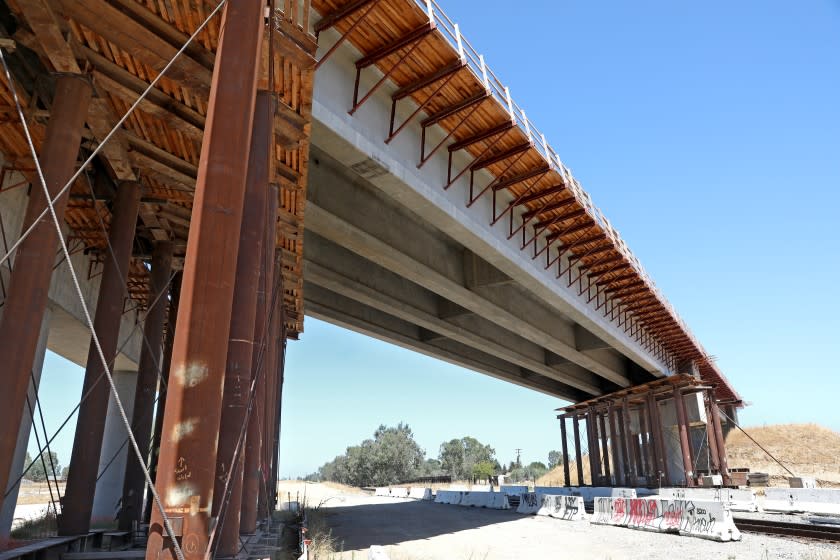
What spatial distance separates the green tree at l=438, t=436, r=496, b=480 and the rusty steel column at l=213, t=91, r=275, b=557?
141m

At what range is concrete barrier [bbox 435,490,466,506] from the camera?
36.3 metres

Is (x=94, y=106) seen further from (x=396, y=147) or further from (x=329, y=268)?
(x=329, y=268)

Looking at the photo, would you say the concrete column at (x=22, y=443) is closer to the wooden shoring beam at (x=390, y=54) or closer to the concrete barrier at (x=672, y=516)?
the wooden shoring beam at (x=390, y=54)

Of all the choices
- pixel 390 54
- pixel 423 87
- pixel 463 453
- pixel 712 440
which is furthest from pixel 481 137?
pixel 463 453

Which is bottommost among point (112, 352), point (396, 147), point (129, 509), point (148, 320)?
point (129, 509)

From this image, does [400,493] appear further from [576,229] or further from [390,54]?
[390,54]

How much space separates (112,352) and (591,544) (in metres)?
13.6

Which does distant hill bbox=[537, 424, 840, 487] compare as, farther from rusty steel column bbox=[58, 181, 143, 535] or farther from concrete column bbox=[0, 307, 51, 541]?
rusty steel column bbox=[58, 181, 143, 535]

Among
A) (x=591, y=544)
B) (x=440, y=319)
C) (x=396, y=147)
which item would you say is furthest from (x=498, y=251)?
(x=591, y=544)

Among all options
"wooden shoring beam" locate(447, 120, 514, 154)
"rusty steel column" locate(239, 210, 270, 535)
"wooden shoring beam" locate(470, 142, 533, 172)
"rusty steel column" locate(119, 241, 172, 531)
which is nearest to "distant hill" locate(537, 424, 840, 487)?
"wooden shoring beam" locate(470, 142, 533, 172)

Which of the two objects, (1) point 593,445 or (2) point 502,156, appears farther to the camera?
(1) point 593,445

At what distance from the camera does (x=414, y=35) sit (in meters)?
12.1

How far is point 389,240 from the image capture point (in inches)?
666

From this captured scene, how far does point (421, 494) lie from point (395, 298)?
1192 inches
